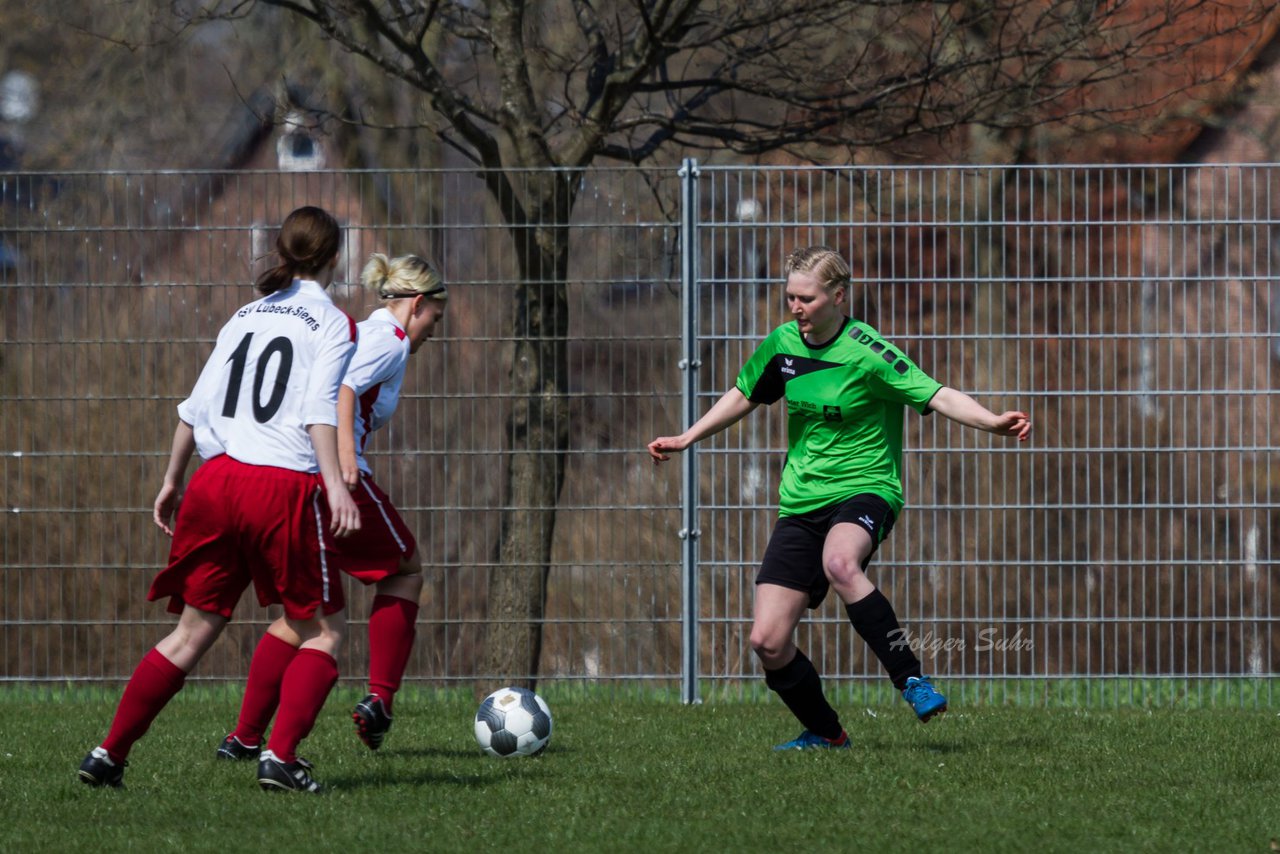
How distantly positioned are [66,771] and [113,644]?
2.59m

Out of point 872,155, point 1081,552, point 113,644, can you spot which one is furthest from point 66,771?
point 872,155

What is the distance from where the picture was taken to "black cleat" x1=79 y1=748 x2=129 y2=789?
4.82m

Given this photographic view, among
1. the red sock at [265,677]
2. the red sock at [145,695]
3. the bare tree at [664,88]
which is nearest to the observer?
the red sock at [145,695]

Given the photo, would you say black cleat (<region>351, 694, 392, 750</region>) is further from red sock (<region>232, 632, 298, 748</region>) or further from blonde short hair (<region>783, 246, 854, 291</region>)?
blonde short hair (<region>783, 246, 854, 291</region>)

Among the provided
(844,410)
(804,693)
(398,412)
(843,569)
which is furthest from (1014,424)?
(398,412)

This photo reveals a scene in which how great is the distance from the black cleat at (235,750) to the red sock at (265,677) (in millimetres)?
290

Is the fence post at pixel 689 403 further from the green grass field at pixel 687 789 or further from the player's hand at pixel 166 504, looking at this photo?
the player's hand at pixel 166 504

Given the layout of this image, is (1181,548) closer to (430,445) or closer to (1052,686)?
(1052,686)

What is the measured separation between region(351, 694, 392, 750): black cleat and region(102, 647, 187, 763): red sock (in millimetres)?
869

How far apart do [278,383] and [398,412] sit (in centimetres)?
316

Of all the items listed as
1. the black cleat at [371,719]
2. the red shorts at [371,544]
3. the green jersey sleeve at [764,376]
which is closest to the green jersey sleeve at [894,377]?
the green jersey sleeve at [764,376]

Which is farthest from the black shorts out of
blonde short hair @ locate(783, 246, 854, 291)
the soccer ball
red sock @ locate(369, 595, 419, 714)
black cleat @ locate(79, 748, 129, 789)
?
black cleat @ locate(79, 748, 129, 789)

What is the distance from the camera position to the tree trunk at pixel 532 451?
7797 mm

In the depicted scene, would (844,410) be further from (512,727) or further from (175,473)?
(175,473)
